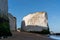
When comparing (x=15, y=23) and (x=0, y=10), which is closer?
(x=0, y=10)

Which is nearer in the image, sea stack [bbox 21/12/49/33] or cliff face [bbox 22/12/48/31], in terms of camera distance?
sea stack [bbox 21/12/49/33]

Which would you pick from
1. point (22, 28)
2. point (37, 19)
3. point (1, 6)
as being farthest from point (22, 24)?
point (1, 6)

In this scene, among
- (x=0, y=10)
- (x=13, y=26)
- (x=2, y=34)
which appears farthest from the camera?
(x=13, y=26)

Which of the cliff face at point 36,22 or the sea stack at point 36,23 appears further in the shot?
the cliff face at point 36,22

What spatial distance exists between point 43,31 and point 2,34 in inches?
→ 744

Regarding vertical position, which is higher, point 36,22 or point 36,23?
point 36,22

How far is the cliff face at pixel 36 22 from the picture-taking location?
114 ft

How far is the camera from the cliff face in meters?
34.8

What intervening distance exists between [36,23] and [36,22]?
0.70 feet

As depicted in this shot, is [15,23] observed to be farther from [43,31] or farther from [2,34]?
[2,34]

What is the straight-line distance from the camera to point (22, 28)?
121ft

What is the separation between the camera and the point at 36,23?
3556 cm

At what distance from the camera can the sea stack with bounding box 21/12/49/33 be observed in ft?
113

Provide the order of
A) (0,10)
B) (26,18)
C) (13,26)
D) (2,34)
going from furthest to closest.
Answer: (26,18) → (13,26) → (0,10) → (2,34)
